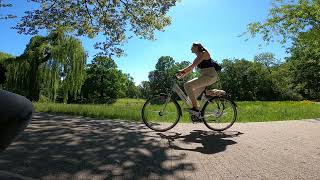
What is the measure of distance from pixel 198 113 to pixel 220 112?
51cm

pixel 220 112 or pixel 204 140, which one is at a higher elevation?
pixel 220 112

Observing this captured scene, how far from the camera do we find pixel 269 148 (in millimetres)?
6418

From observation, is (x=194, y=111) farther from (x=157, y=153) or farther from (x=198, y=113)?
(x=157, y=153)

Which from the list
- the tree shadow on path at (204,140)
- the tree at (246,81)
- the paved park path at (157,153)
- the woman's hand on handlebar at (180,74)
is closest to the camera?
the paved park path at (157,153)

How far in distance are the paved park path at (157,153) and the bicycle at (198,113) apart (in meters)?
0.27

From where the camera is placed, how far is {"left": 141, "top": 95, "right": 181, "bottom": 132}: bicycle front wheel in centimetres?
827

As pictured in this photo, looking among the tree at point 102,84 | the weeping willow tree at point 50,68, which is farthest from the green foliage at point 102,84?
the weeping willow tree at point 50,68

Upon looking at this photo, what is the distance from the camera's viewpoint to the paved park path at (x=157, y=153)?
4.68 m

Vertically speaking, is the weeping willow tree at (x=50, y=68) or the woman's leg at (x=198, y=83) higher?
the weeping willow tree at (x=50, y=68)

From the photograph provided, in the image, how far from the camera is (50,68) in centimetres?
3183

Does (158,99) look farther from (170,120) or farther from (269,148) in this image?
(269,148)

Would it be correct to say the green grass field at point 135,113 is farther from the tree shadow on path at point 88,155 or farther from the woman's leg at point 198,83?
the tree shadow on path at point 88,155

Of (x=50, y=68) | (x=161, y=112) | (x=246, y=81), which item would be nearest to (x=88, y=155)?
(x=161, y=112)

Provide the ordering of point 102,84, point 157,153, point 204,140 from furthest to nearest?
point 102,84, point 204,140, point 157,153
